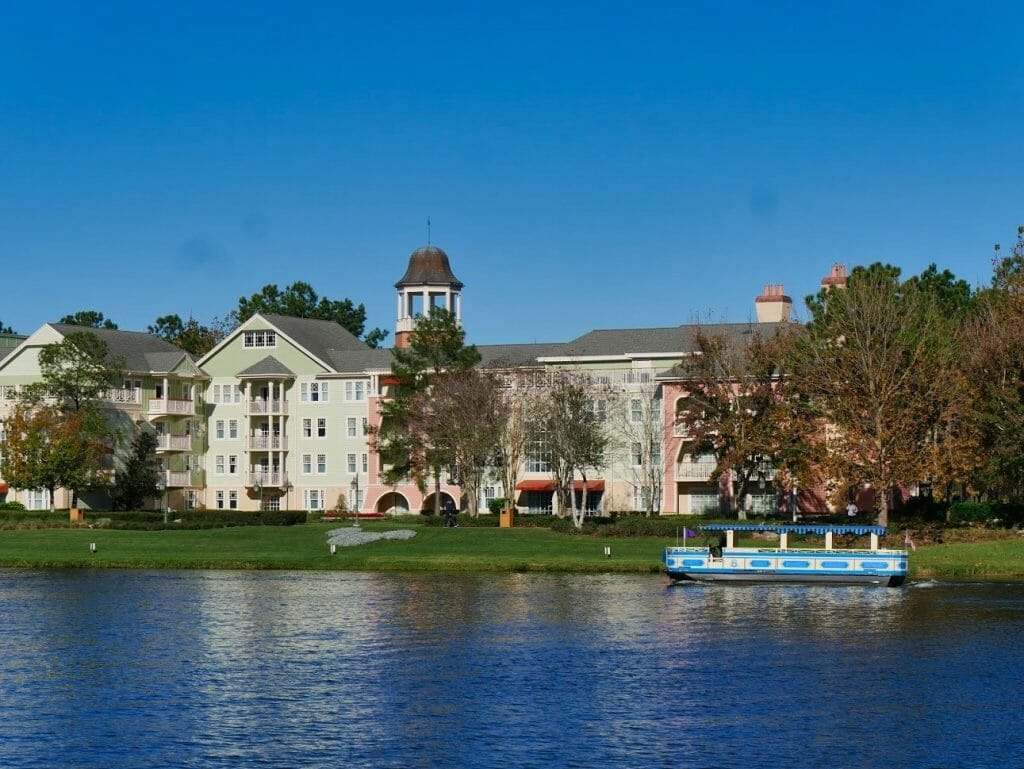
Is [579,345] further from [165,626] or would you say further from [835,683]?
[835,683]

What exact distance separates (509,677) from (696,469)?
6272cm

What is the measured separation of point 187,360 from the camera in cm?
11662

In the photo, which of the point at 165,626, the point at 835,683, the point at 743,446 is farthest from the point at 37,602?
the point at 743,446

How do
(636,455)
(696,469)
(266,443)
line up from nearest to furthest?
1. (696,469)
2. (636,455)
3. (266,443)

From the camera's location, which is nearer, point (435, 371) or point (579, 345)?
point (435, 371)

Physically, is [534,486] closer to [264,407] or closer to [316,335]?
[264,407]

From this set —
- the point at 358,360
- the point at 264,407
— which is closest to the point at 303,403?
the point at 264,407

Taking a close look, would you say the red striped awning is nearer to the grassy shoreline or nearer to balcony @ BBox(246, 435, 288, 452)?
the grassy shoreline

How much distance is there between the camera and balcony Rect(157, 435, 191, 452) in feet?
373

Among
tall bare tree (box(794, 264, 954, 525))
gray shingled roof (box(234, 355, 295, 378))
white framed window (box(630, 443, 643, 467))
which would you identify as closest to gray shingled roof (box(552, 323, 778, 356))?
white framed window (box(630, 443, 643, 467))

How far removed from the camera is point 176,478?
115m

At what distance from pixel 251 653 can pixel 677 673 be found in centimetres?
1239

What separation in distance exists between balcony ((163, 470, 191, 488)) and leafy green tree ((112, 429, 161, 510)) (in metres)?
3.08

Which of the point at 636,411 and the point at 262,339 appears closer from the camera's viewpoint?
the point at 636,411
